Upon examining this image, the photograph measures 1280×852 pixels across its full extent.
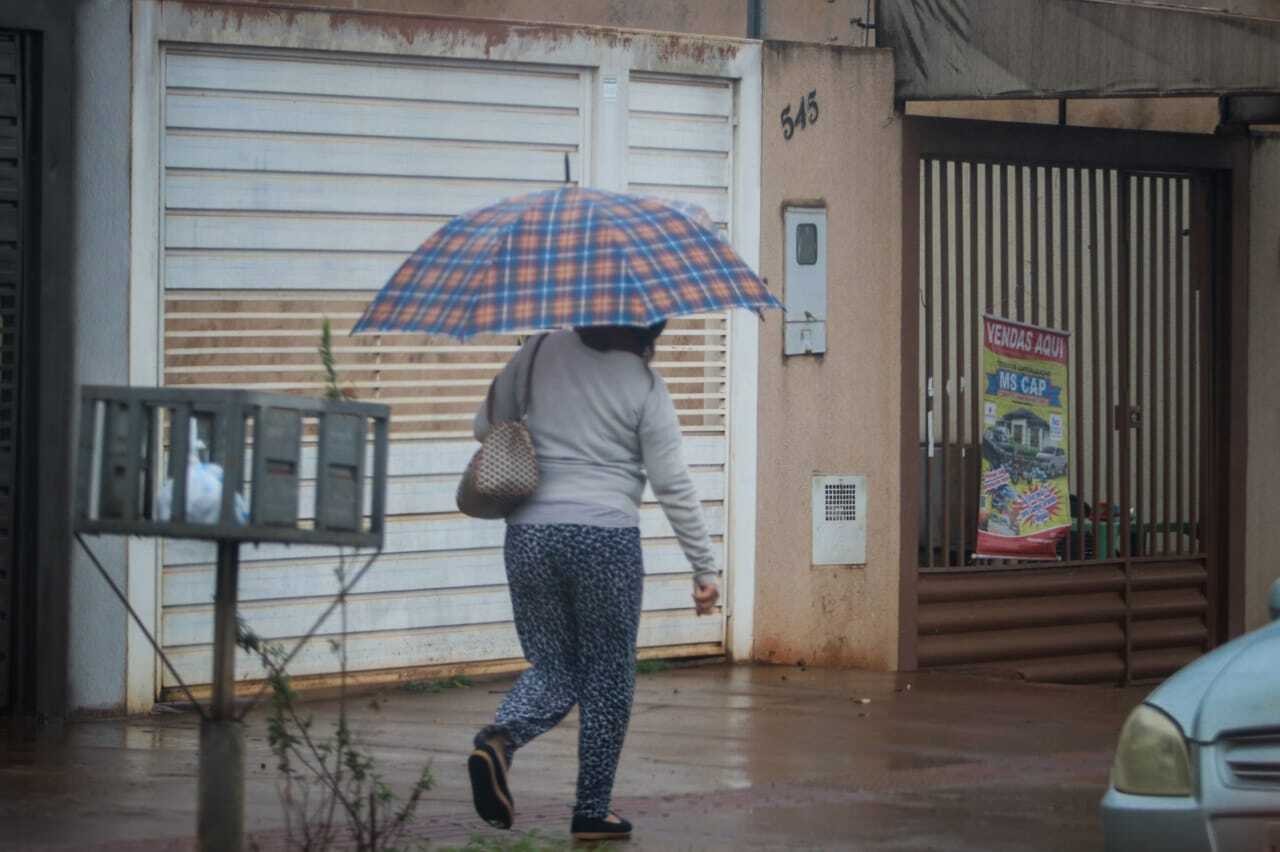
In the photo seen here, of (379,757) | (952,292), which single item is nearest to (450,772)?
(379,757)

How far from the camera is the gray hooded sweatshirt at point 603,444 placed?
5.72 metres

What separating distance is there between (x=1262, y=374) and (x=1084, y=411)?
56.6 inches

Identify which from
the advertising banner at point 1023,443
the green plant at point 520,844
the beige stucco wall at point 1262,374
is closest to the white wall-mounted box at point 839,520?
the advertising banner at point 1023,443

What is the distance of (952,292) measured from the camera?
10.5 m

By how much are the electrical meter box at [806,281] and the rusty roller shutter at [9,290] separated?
12.2 feet

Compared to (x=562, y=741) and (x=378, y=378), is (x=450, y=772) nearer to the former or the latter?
(x=562, y=741)

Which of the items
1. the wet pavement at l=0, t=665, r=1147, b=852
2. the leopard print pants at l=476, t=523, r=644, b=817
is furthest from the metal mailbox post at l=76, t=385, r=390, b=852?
the wet pavement at l=0, t=665, r=1147, b=852

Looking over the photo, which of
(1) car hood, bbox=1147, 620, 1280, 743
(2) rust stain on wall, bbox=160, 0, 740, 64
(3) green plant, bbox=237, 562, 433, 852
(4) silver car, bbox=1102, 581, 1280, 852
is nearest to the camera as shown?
(4) silver car, bbox=1102, 581, 1280, 852

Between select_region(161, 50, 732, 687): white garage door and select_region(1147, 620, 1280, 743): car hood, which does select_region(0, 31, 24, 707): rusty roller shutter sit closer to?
select_region(161, 50, 732, 687): white garage door

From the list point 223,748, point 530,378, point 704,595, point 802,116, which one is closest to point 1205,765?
point 704,595

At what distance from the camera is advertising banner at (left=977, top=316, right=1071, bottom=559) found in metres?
10.5

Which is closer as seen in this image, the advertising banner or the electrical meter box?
the electrical meter box

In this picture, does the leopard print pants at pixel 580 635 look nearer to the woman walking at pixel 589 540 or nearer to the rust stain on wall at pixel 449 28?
the woman walking at pixel 589 540

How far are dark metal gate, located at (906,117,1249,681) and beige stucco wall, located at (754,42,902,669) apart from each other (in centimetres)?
28
